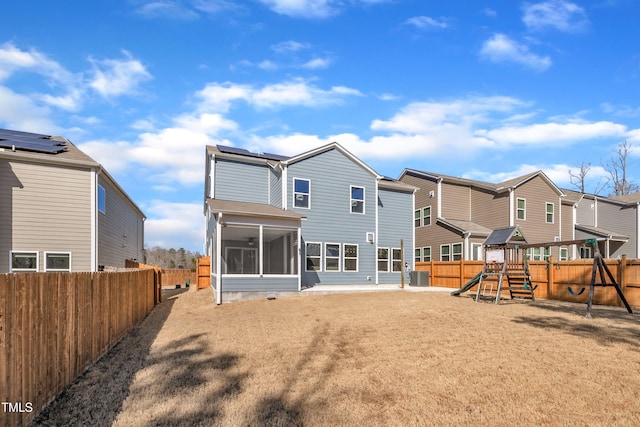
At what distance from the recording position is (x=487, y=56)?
1603cm

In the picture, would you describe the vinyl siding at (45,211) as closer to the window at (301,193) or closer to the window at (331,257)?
the window at (301,193)

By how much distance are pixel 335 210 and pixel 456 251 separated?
894 cm

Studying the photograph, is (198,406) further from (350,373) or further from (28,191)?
(28,191)

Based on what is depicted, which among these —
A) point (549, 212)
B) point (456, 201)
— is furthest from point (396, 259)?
point (549, 212)

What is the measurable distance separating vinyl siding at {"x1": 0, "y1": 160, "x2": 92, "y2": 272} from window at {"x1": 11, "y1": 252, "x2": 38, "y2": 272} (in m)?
0.16

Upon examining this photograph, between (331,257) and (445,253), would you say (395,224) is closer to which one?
(331,257)

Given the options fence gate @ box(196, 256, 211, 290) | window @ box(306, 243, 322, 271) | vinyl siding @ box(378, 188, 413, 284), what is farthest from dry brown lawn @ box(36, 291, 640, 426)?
fence gate @ box(196, 256, 211, 290)

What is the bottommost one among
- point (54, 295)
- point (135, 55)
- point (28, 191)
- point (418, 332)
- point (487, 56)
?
point (418, 332)

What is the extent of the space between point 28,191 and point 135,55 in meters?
6.52

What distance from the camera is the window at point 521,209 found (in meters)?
25.2

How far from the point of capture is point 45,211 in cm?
1452

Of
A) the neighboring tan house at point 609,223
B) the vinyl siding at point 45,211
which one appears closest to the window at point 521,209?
the neighboring tan house at point 609,223

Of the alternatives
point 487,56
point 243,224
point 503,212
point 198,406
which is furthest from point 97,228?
point 503,212

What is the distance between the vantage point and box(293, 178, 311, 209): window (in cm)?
1894
